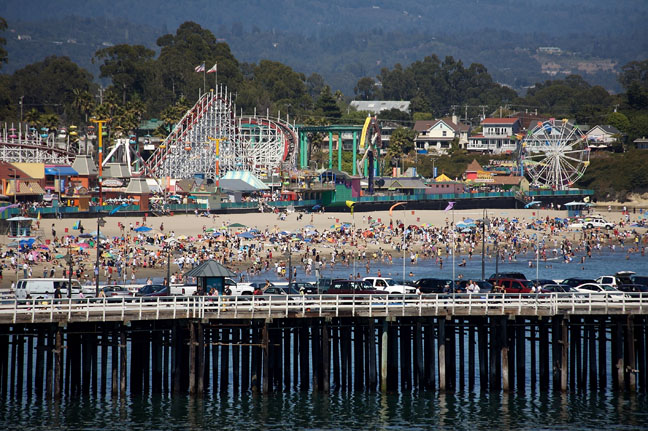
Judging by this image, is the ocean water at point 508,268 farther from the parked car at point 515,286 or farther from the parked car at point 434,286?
the parked car at point 515,286

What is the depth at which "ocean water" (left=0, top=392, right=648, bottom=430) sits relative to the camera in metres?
33.9

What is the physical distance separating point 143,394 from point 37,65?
167924mm

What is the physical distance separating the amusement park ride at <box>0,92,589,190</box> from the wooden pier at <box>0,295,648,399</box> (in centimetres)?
6700

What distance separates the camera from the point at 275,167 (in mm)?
120000

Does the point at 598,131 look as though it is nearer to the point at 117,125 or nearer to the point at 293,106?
the point at 293,106

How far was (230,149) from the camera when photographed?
403 ft

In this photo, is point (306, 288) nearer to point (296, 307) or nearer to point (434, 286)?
point (434, 286)

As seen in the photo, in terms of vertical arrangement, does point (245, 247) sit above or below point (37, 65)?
below

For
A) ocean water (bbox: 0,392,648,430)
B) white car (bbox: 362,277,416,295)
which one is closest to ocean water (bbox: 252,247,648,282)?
white car (bbox: 362,277,416,295)

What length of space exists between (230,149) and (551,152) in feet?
134

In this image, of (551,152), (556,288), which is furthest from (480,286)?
(551,152)

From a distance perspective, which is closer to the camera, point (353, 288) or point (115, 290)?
point (353, 288)

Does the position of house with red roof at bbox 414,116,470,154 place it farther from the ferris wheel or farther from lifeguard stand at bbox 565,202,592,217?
lifeguard stand at bbox 565,202,592,217

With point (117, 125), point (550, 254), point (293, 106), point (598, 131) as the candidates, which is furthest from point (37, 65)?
point (550, 254)
